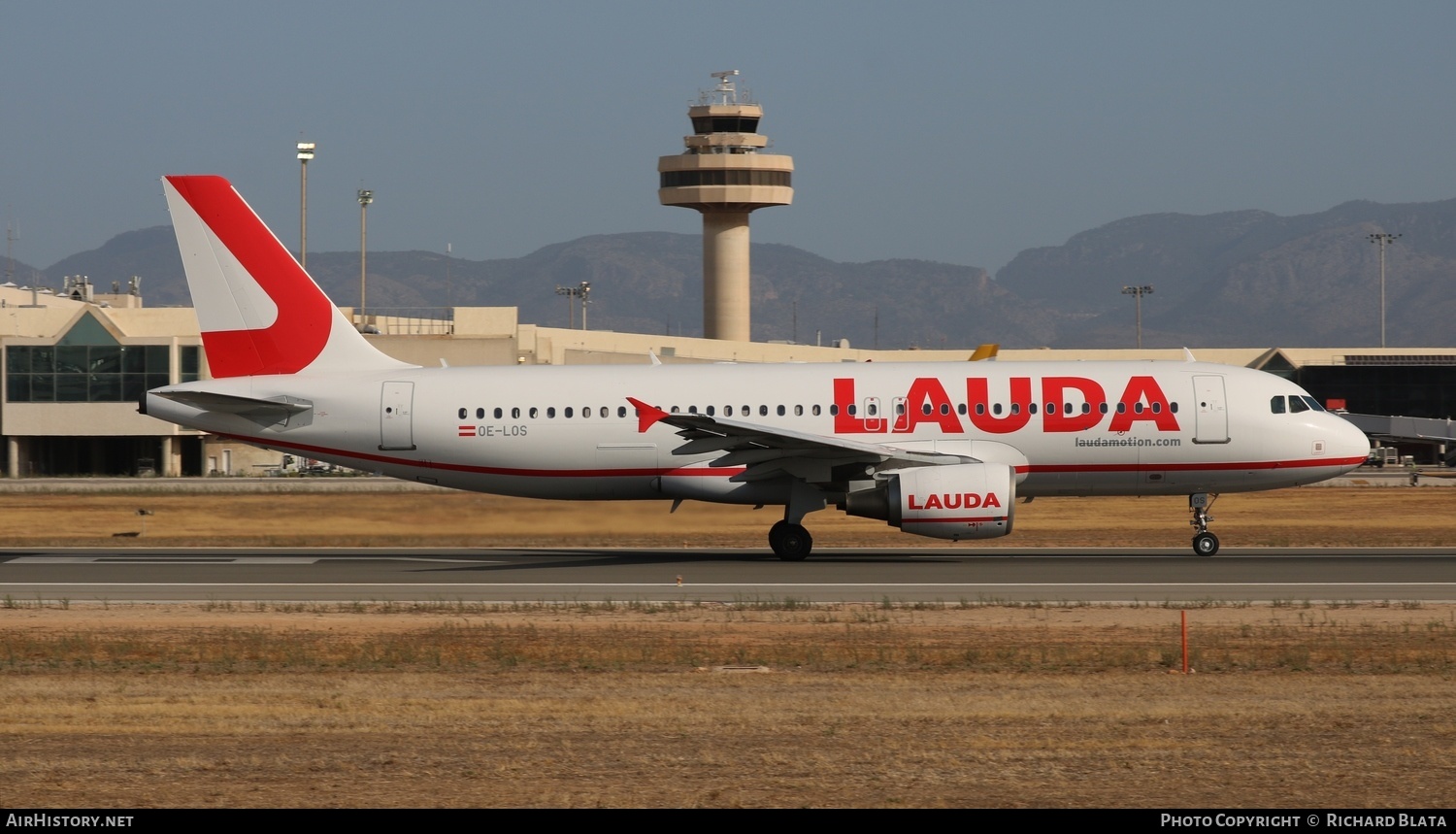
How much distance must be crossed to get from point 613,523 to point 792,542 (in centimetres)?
429

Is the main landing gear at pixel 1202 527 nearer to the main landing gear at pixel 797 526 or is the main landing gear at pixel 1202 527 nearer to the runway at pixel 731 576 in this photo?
Result: the runway at pixel 731 576

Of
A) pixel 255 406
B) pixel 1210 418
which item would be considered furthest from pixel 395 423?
pixel 1210 418

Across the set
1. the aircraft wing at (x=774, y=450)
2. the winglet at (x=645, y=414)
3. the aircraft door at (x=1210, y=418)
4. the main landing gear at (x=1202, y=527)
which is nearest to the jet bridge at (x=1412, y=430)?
the main landing gear at (x=1202, y=527)

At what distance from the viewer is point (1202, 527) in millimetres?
32062

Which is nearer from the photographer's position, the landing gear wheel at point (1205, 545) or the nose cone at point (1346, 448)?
the landing gear wheel at point (1205, 545)

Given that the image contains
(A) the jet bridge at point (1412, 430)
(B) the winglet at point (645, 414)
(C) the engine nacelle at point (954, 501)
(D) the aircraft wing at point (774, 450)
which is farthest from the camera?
(A) the jet bridge at point (1412, 430)

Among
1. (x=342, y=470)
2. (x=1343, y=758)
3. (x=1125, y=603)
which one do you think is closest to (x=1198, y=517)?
(x=1125, y=603)

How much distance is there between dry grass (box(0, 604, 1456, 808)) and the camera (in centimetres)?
1226

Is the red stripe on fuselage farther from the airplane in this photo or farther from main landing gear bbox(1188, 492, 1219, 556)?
main landing gear bbox(1188, 492, 1219, 556)

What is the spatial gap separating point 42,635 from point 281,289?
13.9 meters

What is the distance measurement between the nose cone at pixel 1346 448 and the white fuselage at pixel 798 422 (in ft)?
0.12

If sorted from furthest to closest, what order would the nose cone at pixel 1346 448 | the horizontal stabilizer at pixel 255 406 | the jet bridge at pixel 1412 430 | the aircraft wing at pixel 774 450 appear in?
the jet bridge at pixel 1412 430, the horizontal stabilizer at pixel 255 406, the nose cone at pixel 1346 448, the aircraft wing at pixel 774 450

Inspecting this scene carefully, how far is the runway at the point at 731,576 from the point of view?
2544cm

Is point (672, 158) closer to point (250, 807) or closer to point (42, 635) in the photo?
point (42, 635)
